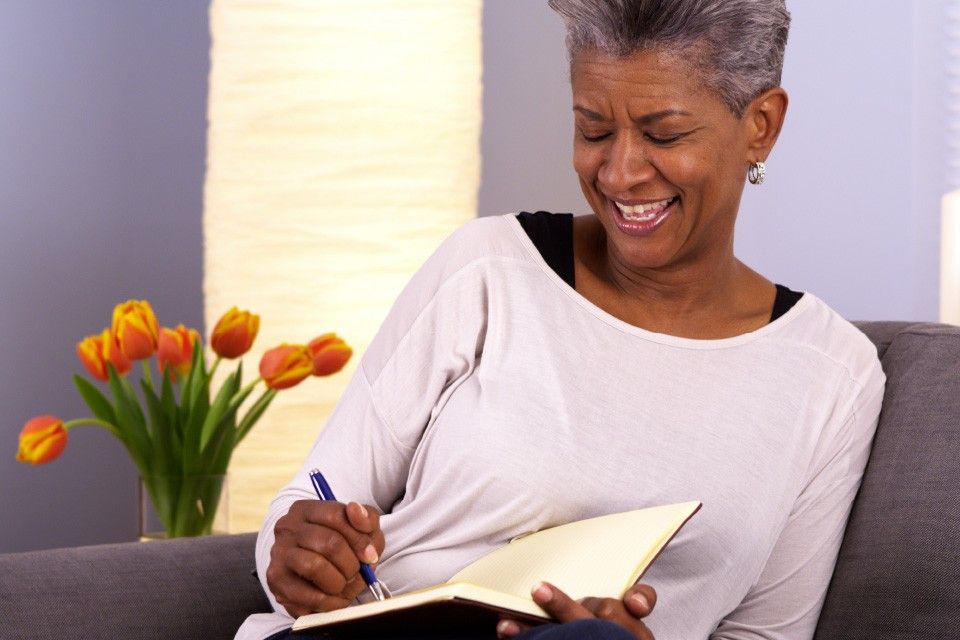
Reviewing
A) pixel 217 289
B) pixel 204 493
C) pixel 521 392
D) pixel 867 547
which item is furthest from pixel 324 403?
pixel 867 547

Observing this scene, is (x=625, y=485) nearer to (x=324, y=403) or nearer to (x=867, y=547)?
(x=867, y=547)

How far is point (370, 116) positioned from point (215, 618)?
→ 1.10 meters

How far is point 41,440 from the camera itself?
188 centimetres

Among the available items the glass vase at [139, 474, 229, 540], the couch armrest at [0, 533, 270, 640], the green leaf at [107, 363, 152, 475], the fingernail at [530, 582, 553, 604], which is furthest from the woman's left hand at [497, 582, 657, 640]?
the green leaf at [107, 363, 152, 475]

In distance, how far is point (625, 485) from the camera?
1.25m

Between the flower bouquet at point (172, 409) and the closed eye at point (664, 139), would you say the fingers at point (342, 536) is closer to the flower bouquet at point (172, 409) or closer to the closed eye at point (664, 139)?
the closed eye at point (664, 139)

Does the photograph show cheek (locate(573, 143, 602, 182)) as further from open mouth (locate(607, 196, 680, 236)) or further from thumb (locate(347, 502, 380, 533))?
thumb (locate(347, 502, 380, 533))

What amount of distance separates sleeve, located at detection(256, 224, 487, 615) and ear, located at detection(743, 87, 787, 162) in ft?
1.08

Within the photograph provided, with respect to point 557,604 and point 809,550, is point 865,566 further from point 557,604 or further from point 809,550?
point 557,604

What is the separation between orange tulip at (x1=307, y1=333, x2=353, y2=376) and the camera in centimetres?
196

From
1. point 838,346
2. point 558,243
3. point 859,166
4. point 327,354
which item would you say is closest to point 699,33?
point 558,243

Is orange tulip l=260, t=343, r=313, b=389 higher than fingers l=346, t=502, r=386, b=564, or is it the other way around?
fingers l=346, t=502, r=386, b=564

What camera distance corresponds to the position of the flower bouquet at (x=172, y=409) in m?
1.83

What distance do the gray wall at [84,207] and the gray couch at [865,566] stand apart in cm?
138
